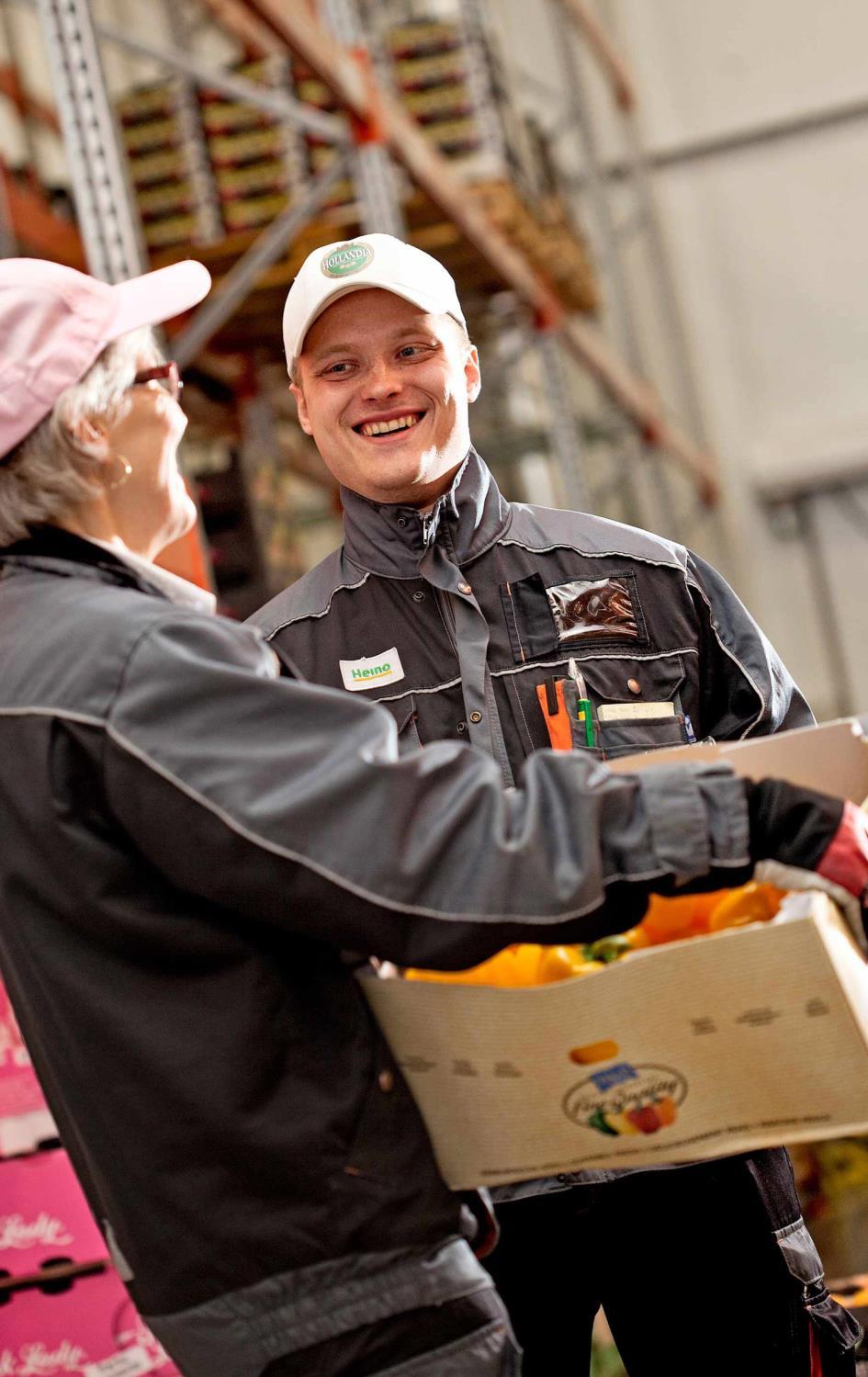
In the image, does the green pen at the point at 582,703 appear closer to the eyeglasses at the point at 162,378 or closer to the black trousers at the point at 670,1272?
the black trousers at the point at 670,1272

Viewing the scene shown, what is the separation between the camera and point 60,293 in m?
1.67

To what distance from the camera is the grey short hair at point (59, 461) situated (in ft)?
5.42

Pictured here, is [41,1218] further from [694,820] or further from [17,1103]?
[694,820]

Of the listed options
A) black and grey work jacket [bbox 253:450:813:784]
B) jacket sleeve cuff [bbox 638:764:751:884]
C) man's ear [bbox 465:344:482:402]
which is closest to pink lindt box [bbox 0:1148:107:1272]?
black and grey work jacket [bbox 253:450:813:784]

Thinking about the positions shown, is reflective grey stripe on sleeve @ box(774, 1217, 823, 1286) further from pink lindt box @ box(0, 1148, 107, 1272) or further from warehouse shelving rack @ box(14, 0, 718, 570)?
warehouse shelving rack @ box(14, 0, 718, 570)

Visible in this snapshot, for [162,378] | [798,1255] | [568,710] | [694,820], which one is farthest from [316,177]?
[694,820]

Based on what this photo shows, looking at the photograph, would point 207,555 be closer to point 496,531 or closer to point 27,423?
point 496,531

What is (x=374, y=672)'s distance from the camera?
2.31 metres

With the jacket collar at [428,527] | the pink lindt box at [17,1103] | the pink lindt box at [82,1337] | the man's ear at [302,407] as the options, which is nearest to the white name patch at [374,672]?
the jacket collar at [428,527]

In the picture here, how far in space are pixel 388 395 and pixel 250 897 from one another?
39.5 inches

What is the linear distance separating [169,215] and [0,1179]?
205 inches

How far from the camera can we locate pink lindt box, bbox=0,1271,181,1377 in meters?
2.91

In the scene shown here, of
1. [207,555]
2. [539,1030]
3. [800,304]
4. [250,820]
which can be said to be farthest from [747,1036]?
[800,304]

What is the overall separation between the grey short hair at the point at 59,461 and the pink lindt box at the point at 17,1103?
60.4 inches
